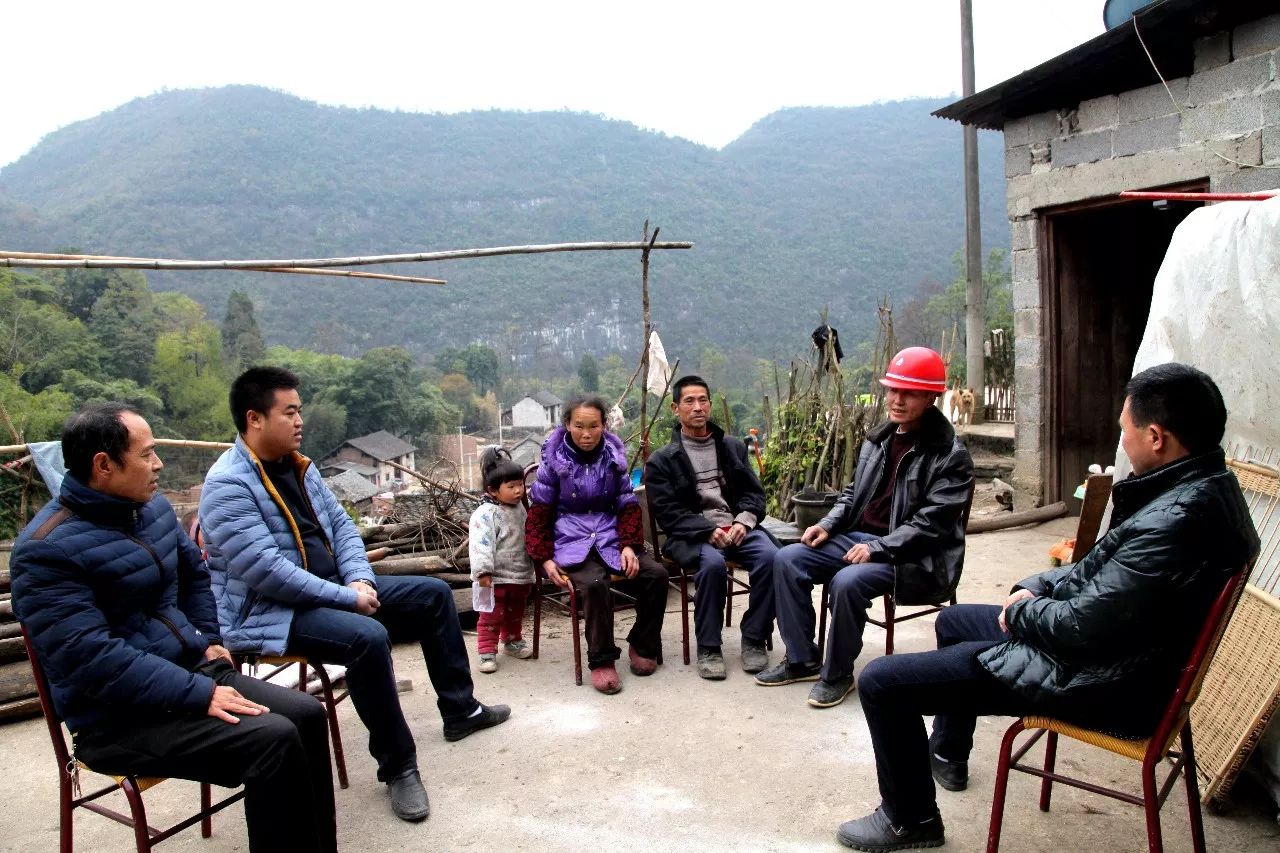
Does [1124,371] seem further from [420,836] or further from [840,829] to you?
[420,836]

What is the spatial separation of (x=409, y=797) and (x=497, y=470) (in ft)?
6.09

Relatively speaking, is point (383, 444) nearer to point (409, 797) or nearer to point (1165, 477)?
point (409, 797)

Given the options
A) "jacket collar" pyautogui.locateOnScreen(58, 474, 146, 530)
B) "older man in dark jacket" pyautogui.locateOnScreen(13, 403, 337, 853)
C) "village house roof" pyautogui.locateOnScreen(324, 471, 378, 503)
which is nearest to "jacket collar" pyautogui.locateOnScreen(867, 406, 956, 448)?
"older man in dark jacket" pyautogui.locateOnScreen(13, 403, 337, 853)

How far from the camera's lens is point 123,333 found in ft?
74.3

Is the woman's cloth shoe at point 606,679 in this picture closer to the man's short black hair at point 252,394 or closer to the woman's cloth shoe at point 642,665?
the woman's cloth shoe at point 642,665

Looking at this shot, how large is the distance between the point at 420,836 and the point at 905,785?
150 centimetres

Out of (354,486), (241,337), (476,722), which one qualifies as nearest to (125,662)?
(476,722)

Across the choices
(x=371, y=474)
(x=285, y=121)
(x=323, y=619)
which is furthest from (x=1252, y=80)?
(x=285, y=121)

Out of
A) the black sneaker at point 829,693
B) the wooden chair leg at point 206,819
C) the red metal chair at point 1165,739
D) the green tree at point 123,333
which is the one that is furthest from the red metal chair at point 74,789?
the green tree at point 123,333

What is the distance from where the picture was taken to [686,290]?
51438mm

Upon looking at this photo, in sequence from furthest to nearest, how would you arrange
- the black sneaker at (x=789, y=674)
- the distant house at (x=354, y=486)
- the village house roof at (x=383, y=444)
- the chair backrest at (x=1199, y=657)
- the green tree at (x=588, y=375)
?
the green tree at (x=588, y=375), the village house roof at (x=383, y=444), the distant house at (x=354, y=486), the black sneaker at (x=789, y=674), the chair backrest at (x=1199, y=657)

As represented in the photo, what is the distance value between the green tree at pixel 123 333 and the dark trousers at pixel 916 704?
23489mm

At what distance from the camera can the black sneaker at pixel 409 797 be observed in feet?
9.45

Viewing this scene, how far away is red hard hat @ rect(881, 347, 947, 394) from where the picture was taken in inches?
142
